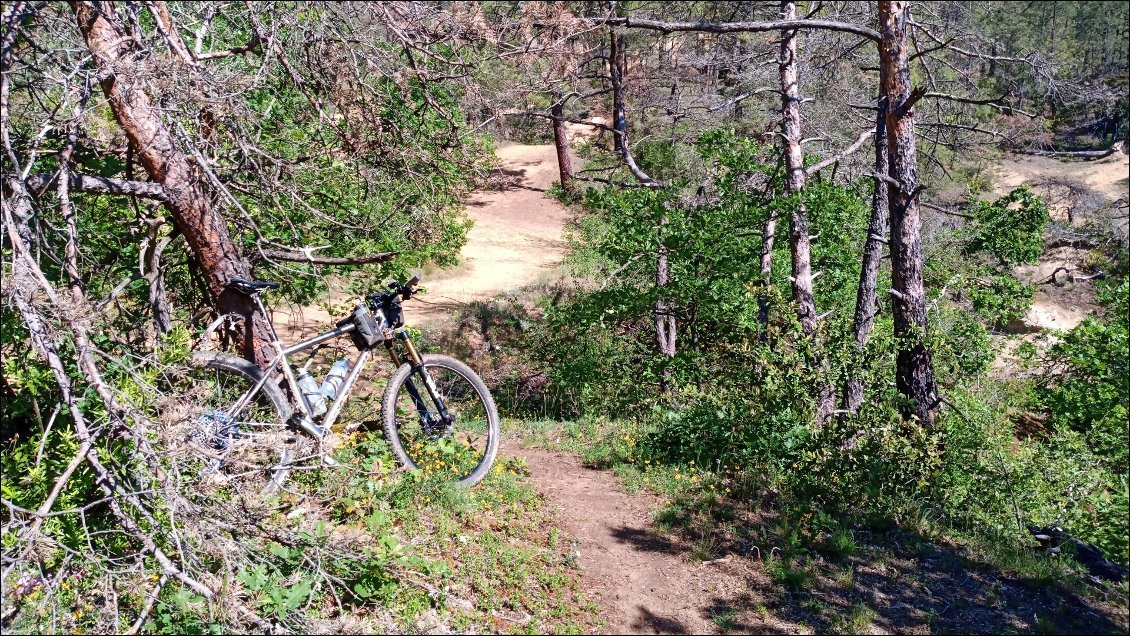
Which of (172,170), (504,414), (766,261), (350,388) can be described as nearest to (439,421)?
(350,388)

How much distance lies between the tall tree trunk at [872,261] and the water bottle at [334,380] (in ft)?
15.8

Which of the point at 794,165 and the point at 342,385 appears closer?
the point at 342,385

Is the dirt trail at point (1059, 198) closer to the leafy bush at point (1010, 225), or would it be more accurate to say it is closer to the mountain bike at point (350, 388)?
the leafy bush at point (1010, 225)

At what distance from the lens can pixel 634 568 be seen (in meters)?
4.86

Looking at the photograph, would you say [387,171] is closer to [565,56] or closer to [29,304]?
[565,56]

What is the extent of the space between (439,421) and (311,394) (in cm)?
86

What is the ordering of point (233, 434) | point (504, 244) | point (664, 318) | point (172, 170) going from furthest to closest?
1. point (504, 244)
2. point (664, 318)
3. point (172, 170)
4. point (233, 434)

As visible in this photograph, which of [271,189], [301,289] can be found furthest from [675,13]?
[271,189]

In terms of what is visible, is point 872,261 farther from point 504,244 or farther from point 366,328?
point 504,244

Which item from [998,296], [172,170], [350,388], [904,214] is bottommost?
[998,296]

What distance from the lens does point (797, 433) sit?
6.42 meters

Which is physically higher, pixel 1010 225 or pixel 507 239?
pixel 1010 225

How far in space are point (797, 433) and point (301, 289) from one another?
4990mm

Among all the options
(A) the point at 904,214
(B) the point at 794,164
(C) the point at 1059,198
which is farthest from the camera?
(C) the point at 1059,198
